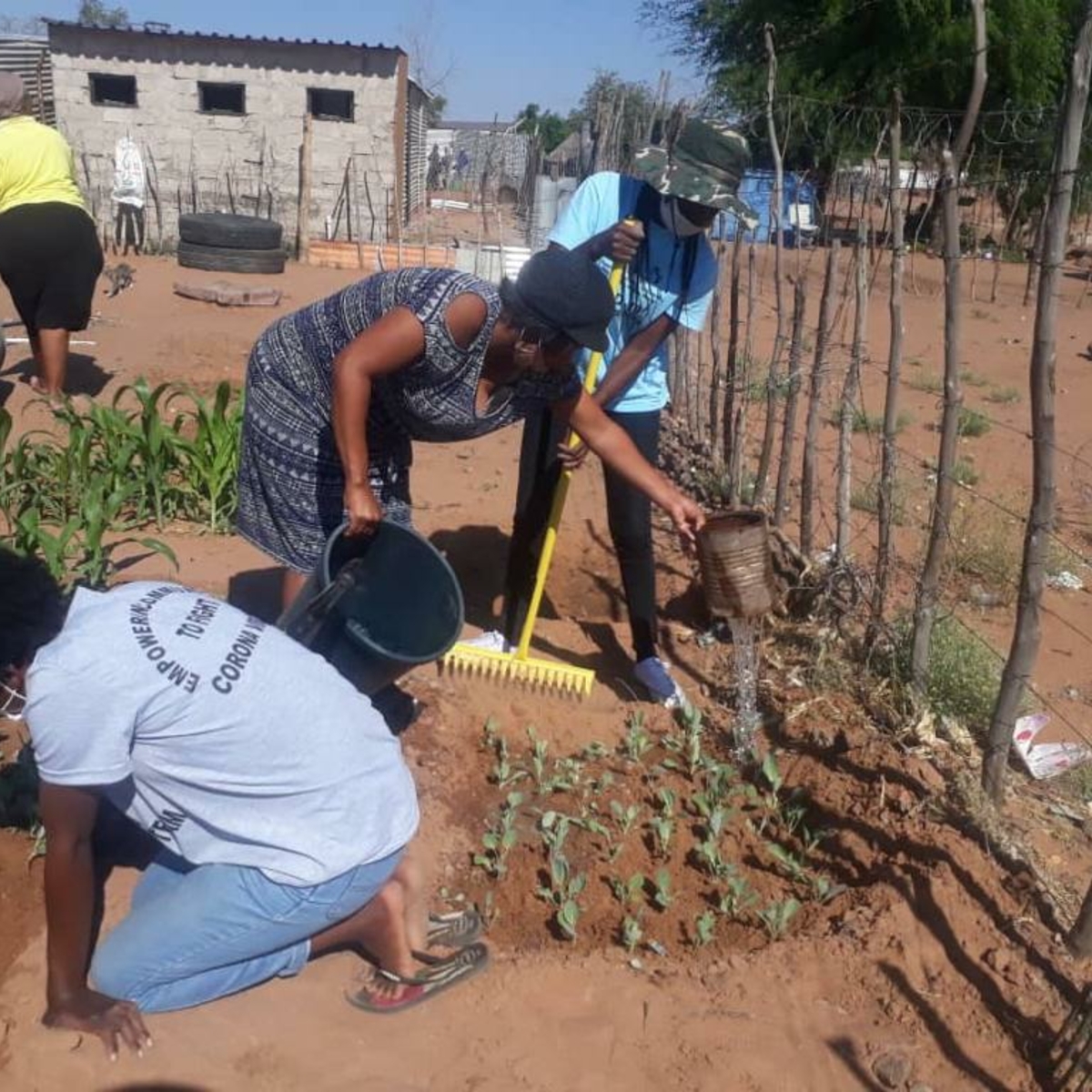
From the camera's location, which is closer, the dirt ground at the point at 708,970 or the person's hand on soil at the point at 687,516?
the dirt ground at the point at 708,970

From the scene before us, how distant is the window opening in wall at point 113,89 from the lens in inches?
569

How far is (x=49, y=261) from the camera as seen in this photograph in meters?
5.38

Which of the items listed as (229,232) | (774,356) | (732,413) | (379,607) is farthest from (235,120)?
(379,607)

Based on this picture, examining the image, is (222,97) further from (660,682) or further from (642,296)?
(660,682)

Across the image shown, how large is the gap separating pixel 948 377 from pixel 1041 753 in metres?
1.08

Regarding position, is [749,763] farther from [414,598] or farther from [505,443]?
[505,443]

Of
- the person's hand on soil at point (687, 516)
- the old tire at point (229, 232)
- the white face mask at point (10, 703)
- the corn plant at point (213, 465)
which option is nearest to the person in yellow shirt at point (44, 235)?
the corn plant at point (213, 465)

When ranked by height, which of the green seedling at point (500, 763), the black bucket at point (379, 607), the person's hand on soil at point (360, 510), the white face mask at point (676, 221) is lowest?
the green seedling at point (500, 763)

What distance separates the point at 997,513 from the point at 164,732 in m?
4.68

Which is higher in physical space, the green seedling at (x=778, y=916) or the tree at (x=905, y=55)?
the tree at (x=905, y=55)

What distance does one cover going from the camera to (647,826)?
2.98 meters

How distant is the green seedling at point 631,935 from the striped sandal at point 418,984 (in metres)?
0.34

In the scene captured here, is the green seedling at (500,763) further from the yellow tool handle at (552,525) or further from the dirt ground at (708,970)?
the yellow tool handle at (552,525)

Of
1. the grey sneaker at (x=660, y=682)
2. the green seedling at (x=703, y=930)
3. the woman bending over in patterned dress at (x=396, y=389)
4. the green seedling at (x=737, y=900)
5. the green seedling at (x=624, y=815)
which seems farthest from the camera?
the grey sneaker at (x=660, y=682)
